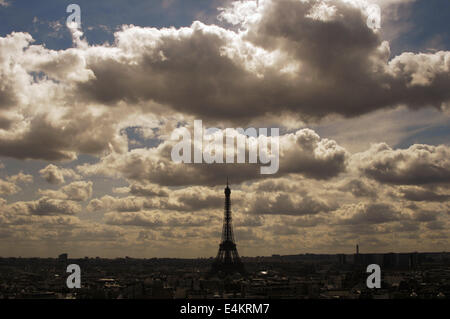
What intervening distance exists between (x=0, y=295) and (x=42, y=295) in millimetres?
9677

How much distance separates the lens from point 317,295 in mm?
98125
